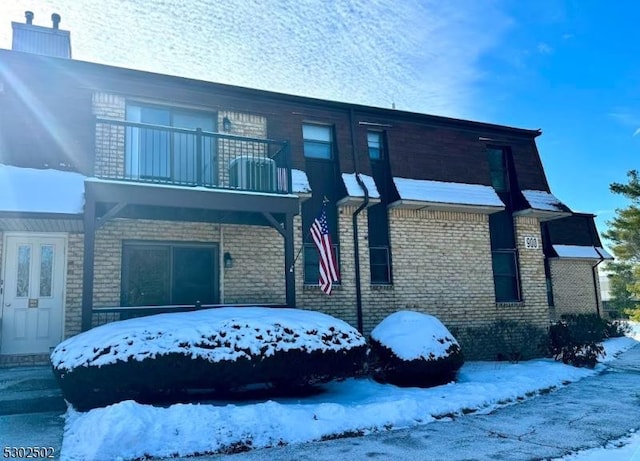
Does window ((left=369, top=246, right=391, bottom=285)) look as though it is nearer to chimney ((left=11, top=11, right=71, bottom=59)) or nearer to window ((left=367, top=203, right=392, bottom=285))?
window ((left=367, top=203, right=392, bottom=285))

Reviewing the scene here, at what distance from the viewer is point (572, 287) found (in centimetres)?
1853

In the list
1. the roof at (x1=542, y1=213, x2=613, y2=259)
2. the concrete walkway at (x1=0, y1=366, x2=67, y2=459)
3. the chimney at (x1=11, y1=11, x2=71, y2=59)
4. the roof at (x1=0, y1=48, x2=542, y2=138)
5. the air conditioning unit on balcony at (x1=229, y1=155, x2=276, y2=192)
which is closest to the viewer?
the concrete walkway at (x1=0, y1=366, x2=67, y2=459)

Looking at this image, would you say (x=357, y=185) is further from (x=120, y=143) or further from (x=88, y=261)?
(x=88, y=261)

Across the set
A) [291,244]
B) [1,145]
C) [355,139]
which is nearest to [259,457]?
[291,244]

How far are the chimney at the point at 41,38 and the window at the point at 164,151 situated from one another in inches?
96.6

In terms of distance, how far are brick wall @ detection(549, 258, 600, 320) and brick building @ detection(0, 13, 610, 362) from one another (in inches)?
217

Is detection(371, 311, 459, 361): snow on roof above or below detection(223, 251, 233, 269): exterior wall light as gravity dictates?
below

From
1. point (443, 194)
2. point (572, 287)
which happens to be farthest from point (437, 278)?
point (572, 287)

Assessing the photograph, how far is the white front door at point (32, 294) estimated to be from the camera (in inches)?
347

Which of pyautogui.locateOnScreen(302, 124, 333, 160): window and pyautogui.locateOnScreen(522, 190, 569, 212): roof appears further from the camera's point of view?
pyautogui.locateOnScreen(522, 190, 569, 212): roof

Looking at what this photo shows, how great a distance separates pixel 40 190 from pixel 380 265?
724cm

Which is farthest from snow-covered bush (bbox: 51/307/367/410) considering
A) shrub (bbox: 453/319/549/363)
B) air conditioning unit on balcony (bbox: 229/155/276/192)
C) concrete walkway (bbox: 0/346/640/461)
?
shrub (bbox: 453/319/549/363)

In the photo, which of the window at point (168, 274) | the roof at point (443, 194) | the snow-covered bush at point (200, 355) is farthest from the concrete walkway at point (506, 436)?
the roof at point (443, 194)

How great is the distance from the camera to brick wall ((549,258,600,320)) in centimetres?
1816
